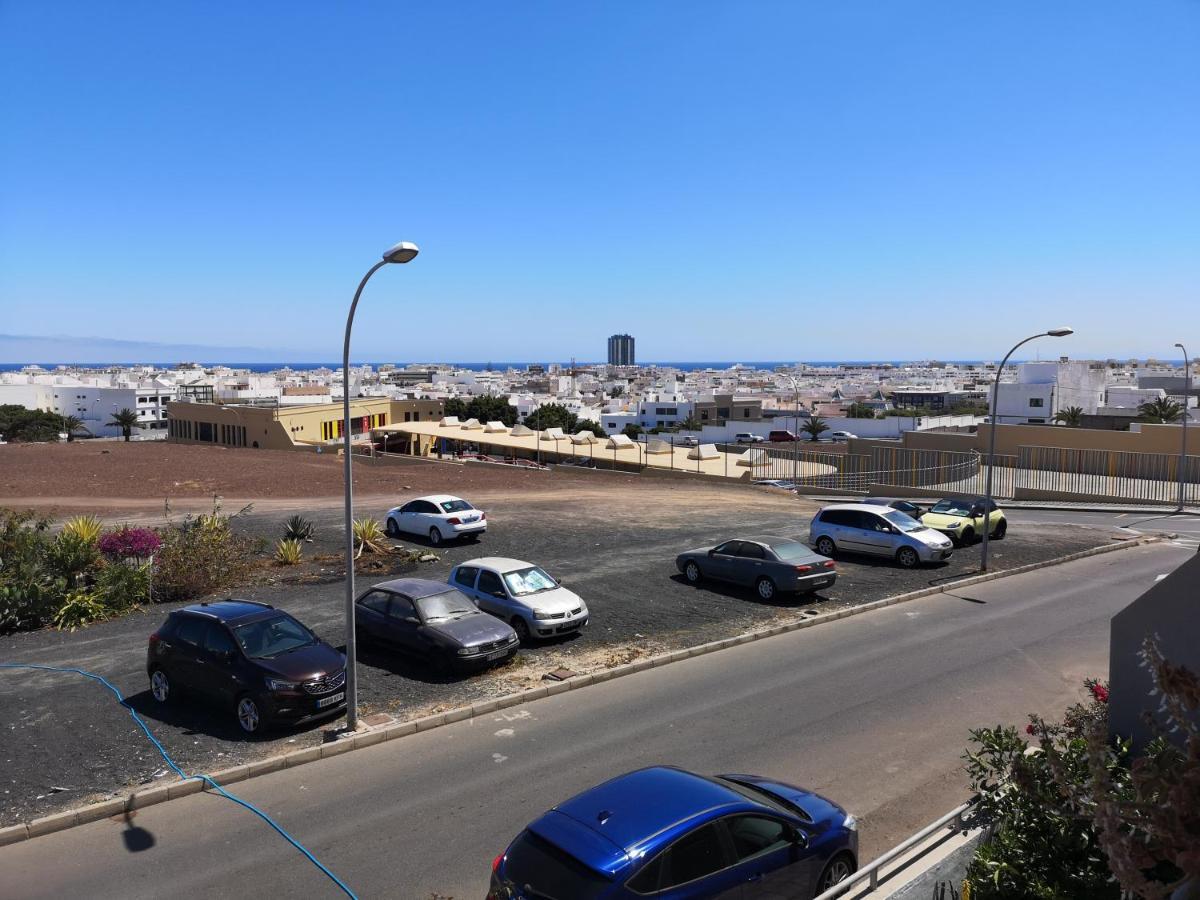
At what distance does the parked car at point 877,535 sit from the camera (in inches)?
890

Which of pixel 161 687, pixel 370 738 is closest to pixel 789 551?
pixel 370 738

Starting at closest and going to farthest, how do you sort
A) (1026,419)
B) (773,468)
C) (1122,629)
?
(1122,629) → (773,468) → (1026,419)

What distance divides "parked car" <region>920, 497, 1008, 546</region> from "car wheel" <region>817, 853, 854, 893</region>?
19008 mm

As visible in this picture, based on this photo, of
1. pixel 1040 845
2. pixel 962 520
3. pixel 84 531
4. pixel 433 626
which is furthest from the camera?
pixel 962 520

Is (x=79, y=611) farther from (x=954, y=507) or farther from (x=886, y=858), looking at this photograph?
(x=954, y=507)

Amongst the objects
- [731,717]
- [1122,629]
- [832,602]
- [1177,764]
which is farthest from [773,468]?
[1177,764]

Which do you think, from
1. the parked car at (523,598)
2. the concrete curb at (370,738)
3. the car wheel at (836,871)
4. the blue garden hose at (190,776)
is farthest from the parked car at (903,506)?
the blue garden hose at (190,776)

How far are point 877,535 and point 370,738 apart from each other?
51.9ft

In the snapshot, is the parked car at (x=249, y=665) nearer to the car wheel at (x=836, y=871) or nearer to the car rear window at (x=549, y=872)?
the car rear window at (x=549, y=872)

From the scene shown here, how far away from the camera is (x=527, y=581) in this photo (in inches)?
654

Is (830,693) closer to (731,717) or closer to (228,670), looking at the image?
(731,717)

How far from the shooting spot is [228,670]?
11.8 meters

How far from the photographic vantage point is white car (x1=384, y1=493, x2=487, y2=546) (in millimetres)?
24422

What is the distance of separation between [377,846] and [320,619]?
873 centimetres
